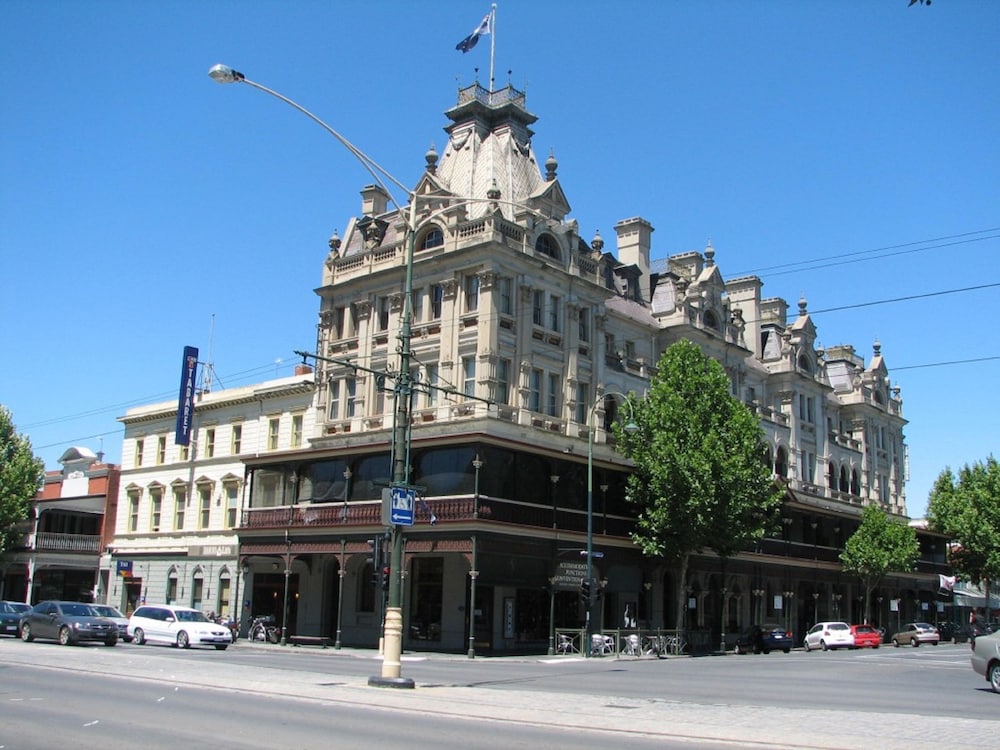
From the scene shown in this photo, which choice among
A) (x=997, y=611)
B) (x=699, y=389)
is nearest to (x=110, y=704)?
(x=699, y=389)

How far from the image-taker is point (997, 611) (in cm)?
8994

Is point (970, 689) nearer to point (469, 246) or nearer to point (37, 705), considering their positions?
point (37, 705)

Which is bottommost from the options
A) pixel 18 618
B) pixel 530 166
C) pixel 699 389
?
pixel 18 618

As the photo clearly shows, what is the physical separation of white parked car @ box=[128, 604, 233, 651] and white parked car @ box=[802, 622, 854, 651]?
29.7 metres

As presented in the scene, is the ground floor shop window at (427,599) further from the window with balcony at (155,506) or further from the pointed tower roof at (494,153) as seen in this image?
the window with balcony at (155,506)

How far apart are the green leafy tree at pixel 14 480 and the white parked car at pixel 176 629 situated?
2067 centimetres

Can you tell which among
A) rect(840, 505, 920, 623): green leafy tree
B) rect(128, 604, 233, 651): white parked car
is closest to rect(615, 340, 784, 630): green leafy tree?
rect(128, 604, 233, 651): white parked car

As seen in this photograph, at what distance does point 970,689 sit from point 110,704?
749 inches

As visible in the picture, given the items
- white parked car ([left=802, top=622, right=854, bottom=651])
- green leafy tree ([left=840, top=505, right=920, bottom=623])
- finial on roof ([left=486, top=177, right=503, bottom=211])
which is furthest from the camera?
green leafy tree ([left=840, top=505, right=920, bottom=623])

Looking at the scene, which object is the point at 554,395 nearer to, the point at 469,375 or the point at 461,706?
the point at 469,375

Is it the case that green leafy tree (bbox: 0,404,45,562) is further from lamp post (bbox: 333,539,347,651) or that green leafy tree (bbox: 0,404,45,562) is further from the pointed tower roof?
the pointed tower roof

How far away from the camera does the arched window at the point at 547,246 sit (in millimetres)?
44388

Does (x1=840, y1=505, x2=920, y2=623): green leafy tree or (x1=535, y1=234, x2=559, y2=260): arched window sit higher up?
(x1=535, y1=234, x2=559, y2=260): arched window

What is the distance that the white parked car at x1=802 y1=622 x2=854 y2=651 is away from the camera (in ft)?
167
